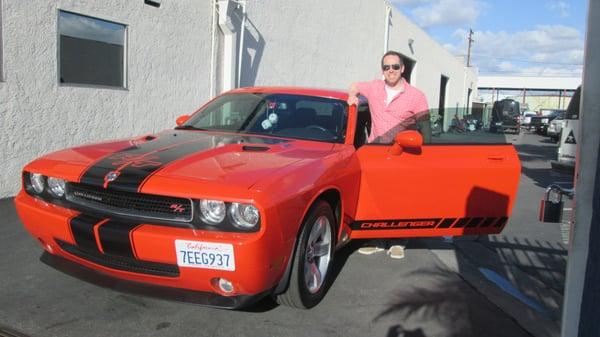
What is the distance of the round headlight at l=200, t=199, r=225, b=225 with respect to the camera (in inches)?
109

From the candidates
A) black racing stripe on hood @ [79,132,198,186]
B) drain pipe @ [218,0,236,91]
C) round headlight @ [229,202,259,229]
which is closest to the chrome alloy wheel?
round headlight @ [229,202,259,229]

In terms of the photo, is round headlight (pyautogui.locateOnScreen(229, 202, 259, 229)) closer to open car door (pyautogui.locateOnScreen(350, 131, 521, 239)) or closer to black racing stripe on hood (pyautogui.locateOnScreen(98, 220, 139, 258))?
black racing stripe on hood (pyautogui.locateOnScreen(98, 220, 139, 258))

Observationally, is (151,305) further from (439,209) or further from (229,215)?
(439,209)

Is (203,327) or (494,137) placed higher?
(494,137)

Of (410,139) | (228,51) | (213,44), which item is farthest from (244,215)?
(228,51)

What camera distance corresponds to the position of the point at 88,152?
343cm

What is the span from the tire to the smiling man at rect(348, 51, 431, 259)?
1.09 metres

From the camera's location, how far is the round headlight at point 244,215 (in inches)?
107

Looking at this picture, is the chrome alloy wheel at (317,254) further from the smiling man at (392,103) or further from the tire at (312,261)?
the smiling man at (392,103)

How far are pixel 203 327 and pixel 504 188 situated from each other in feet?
8.33

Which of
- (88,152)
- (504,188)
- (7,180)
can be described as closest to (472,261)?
(504,188)

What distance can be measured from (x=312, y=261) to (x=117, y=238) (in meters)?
1.34

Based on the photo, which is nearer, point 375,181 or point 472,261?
point 375,181

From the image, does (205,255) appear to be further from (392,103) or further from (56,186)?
(392,103)
